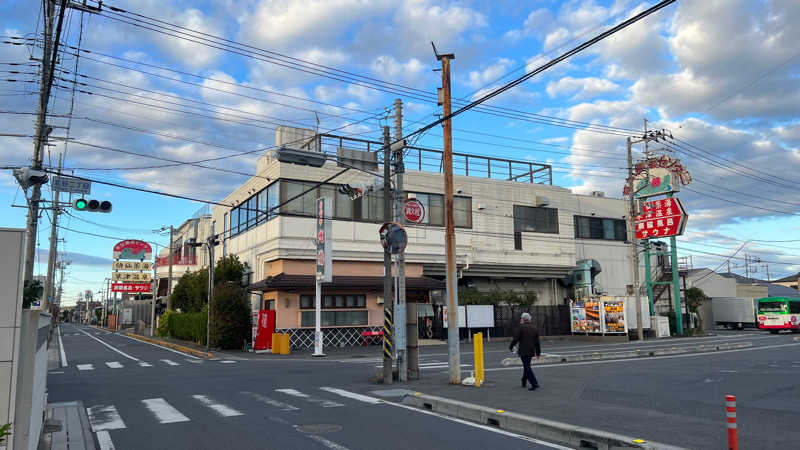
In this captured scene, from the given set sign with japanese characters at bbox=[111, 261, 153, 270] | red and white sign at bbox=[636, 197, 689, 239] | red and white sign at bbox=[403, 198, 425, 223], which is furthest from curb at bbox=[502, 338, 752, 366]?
sign with japanese characters at bbox=[111, 261, 153, 270]

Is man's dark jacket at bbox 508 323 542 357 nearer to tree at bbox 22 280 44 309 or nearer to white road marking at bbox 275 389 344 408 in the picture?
white road marking at bbox 275 389 344 408

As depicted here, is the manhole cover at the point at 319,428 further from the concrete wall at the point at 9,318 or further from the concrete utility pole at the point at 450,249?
the concrete utility pole at the point at 450,249

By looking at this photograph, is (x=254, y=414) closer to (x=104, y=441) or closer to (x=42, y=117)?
(x=104, y=441)

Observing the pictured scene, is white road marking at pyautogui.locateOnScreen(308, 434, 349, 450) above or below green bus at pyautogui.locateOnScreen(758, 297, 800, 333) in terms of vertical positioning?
below

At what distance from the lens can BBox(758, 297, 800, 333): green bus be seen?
134 feet

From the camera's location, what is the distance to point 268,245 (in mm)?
31797

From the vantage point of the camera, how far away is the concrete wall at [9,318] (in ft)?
19.0

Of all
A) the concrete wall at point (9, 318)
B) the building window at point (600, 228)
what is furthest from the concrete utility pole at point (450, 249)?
the building window at point (600, 228)

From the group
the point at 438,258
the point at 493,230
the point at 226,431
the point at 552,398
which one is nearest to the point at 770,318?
the point at 493,230

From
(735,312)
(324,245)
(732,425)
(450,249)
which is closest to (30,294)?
(732,425)

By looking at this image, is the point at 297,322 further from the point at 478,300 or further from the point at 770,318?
the point at 770,318

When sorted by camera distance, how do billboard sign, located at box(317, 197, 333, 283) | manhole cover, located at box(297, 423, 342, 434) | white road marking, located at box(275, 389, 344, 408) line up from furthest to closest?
billboard sign, located at box(317, 197, 333, 283)
white road marking, located at box(275, 389, 344, 408)
manhole cover, located at box(297, 423, 342, 434)

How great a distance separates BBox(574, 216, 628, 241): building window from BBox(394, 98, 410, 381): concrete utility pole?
29740 millimetres

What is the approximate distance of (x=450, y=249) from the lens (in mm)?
14672
